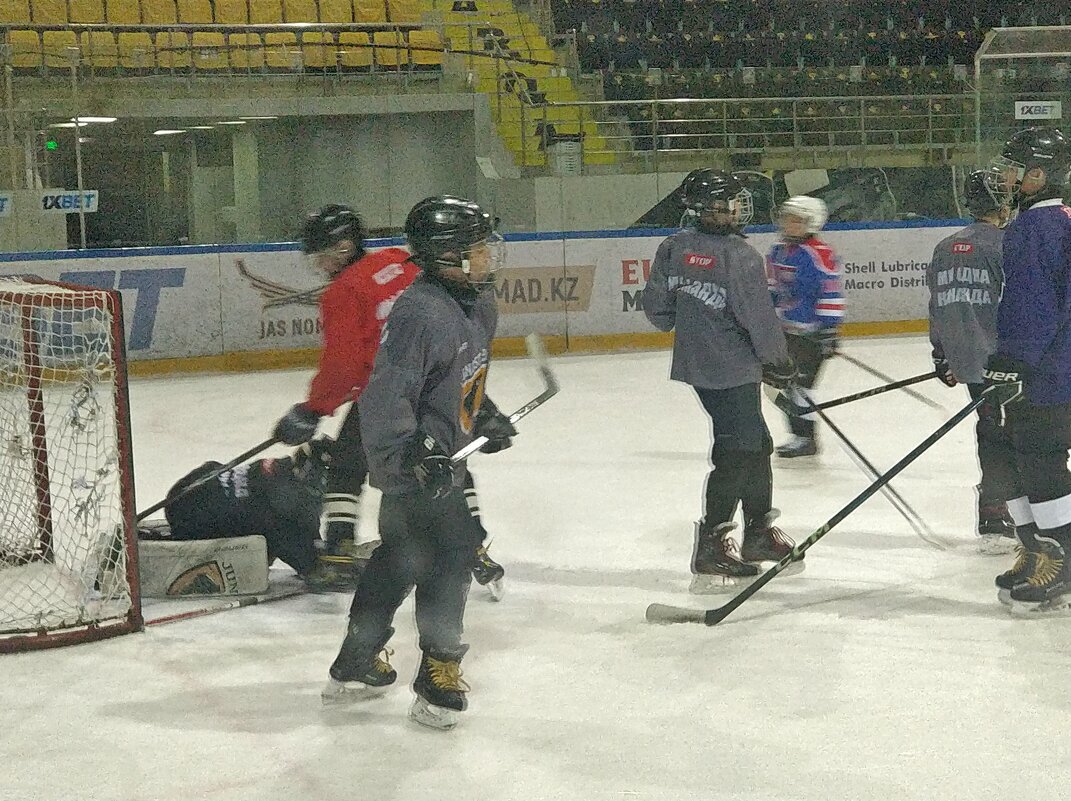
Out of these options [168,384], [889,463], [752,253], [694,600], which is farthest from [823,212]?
[168,384]

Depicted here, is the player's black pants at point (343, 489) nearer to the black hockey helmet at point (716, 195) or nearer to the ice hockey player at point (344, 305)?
the ice hockey player at point (344, 305)

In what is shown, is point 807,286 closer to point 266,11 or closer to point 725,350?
point 725,350

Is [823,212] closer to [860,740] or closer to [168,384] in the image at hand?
[860,740]

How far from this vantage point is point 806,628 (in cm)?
365

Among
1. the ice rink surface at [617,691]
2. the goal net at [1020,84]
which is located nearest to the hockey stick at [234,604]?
the ice rink surface at [617,691]

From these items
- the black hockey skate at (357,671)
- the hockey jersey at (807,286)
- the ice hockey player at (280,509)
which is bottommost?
the black hockey skate at (357,671)

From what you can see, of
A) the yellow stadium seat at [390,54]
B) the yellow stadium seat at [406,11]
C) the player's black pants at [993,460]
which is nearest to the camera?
the player's black pants at [993,460]

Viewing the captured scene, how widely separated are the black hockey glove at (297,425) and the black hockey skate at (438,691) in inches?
38.0

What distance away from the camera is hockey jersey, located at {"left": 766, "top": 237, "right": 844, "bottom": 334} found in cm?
573

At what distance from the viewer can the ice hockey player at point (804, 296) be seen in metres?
5.75

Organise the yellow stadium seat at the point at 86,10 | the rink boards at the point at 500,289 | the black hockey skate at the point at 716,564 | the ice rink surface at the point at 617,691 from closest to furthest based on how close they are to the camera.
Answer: the ice rink surface at the point at 617,691
the black hockey skate at the point at 716,564
the rink boards at the point at 500,289
the yellow stadium seat at the point at 86,10

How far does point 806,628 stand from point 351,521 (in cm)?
138

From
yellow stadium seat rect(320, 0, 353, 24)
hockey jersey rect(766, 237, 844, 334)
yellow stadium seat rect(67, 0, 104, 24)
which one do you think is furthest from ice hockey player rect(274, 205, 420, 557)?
yellow stadium seat rect(320, 0, 353, 24)

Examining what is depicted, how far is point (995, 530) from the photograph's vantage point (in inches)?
174
